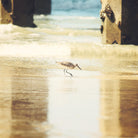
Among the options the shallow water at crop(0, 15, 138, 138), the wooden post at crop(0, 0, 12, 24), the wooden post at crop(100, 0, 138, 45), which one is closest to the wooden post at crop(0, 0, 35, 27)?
the wooden post at crop(0, 0, 12, 24)

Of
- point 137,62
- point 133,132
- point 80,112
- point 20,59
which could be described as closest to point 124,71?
point 137,62

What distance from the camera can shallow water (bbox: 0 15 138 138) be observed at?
3457 mm

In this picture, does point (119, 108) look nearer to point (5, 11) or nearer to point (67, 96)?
point (67, 96)

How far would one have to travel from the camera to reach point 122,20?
35.4ft

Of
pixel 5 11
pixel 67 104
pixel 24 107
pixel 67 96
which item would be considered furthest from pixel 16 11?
pixel 24 107

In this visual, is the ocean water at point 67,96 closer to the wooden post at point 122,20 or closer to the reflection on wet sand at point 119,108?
the reflection on wet sand at point 119,108

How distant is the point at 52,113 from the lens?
4.00m

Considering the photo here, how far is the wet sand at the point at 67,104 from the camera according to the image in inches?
135

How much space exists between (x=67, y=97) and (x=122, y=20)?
6.23 meters

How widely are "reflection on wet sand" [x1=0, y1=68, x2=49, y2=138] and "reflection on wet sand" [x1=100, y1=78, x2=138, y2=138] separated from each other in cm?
46

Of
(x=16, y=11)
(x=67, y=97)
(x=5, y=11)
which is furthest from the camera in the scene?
(x=16, y=11)

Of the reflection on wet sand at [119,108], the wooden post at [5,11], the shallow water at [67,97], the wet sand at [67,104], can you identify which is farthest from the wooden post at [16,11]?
the reflection on wet sand at [119,108]

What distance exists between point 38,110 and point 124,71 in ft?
12.1

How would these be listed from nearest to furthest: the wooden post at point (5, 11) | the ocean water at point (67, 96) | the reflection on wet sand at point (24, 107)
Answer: the reflection on wet sand at point (24, 107) → the ocean water at point (67, 96) → the wooden post at point (5, 11)
